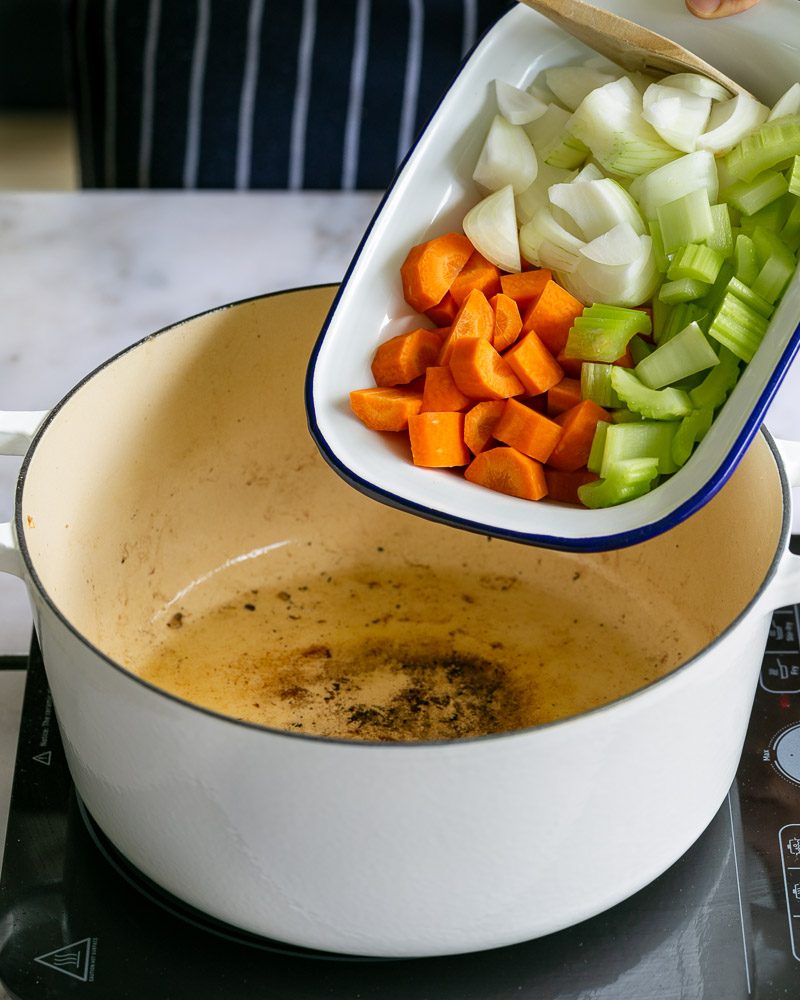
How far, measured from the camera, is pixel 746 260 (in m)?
0.88

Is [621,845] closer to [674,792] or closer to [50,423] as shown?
[674,792]

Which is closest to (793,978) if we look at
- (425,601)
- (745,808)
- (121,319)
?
(745,808)

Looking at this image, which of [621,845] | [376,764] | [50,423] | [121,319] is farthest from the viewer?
[121,319]

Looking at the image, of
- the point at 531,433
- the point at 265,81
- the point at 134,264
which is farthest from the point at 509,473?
the point at 265,81

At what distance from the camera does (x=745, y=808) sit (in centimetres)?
83

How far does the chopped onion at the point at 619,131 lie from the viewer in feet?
3.01

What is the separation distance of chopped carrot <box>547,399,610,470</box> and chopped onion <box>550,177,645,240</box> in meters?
0.14

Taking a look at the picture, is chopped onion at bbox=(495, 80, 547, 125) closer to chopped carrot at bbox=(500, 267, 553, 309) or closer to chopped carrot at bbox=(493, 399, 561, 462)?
chopped carrot at bbox=(500, 267, 553, 309)

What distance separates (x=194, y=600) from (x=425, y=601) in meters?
0.20

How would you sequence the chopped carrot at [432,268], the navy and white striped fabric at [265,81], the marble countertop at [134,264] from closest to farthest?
the chopped carrot at [432,268] < the marble countertop at [134,264] < the navy and white striped fabric at [265,81]

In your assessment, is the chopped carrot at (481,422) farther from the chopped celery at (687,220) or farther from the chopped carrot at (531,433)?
the chopped celery at (687,220)

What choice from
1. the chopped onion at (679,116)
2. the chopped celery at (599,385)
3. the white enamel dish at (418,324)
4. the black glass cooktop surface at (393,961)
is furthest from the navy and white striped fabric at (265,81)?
the black glass cooktop surface at (393,961)

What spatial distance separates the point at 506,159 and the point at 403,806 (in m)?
0.56

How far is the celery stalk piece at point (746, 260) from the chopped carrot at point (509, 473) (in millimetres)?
202
